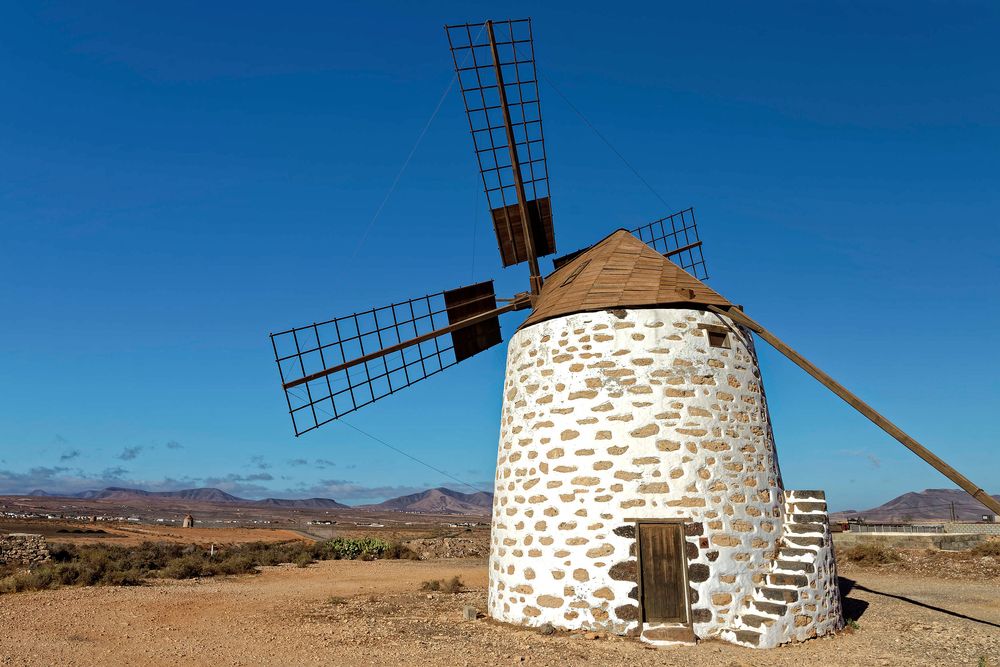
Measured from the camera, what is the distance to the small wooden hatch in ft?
28.6

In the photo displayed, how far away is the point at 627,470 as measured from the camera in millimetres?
9094

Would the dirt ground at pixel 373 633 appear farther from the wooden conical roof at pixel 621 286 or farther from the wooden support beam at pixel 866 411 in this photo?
the wooden conical roof at pixel 621 286

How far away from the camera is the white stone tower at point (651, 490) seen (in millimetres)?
8789

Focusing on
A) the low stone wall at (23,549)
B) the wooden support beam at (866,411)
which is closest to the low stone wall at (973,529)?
the wooden support beam at (866,411)

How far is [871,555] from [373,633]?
50.6 ft

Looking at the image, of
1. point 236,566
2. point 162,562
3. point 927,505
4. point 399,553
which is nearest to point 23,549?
point 162,562

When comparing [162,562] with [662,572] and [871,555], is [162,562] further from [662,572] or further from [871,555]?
[871,555]

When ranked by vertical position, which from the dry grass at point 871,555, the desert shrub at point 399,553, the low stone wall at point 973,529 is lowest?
the desert shrub at point 399,553

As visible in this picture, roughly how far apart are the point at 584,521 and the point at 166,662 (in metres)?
5.34

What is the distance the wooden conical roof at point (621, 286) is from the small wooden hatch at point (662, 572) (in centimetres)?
311

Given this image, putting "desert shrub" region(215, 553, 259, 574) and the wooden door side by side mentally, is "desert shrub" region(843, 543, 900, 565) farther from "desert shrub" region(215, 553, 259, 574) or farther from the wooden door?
"desert shrub" region(215, 553, 259, 574)

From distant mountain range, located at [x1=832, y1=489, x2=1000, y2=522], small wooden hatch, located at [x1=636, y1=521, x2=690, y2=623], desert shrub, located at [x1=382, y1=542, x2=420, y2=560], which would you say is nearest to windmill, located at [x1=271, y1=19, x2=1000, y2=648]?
small wooden hatch, located at [x1=636, y1=521, x2=690, y2=623]

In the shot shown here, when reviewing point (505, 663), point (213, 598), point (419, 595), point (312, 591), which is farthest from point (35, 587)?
point (505, 663)

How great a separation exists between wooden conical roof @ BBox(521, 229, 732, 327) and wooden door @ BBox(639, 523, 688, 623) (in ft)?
10.3
